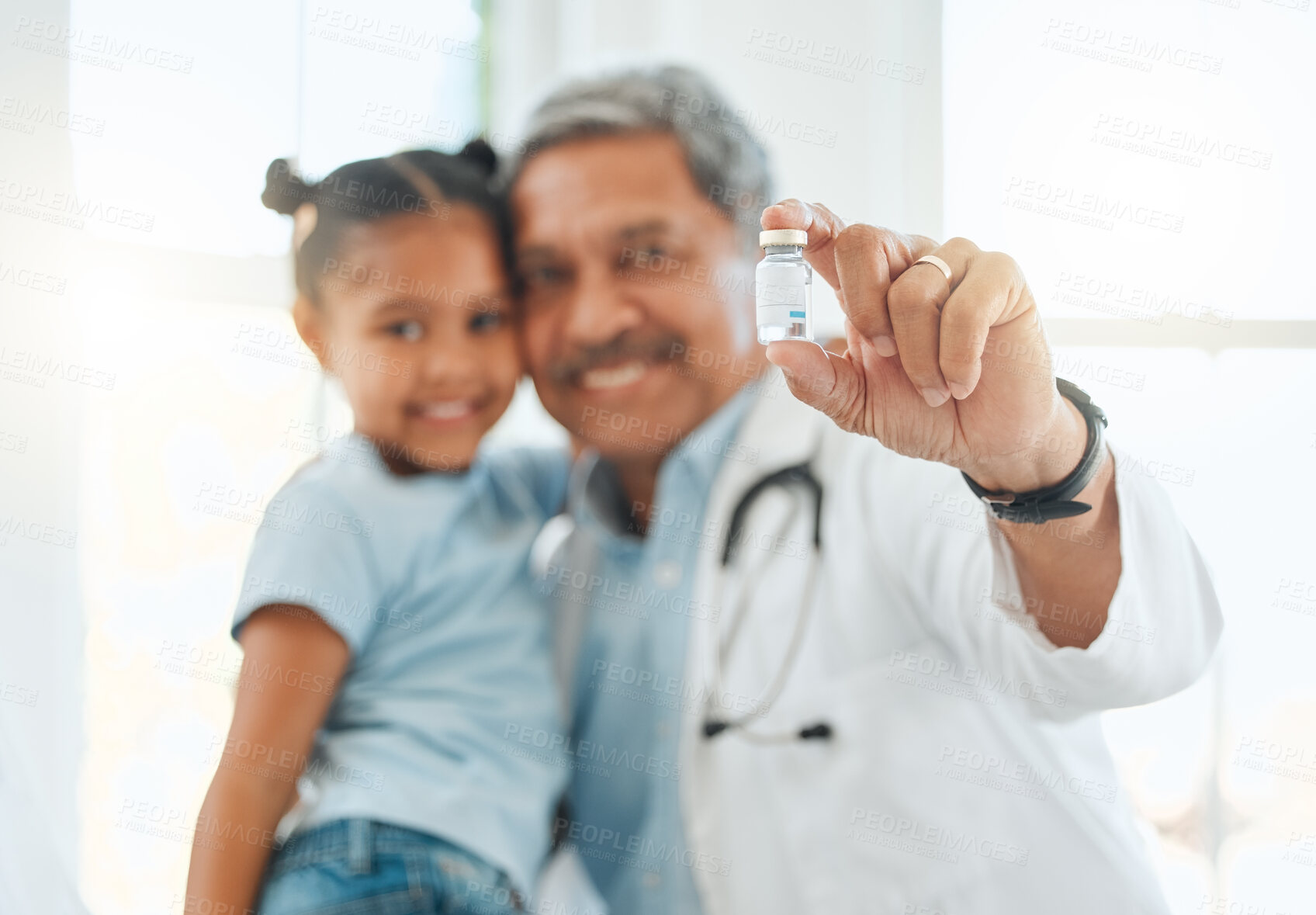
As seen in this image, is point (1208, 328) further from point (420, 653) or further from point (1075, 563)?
point (420, 653)

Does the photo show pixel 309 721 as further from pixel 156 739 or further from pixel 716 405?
pixel 716 405

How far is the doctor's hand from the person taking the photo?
0.57 m

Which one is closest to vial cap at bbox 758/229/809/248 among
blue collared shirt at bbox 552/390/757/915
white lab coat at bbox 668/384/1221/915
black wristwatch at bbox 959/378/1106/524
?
black wristwatch at bbox 959/378/1106/524

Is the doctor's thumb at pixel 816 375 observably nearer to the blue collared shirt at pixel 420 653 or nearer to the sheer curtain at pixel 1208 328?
the blue collared shirt at pixel 420 653

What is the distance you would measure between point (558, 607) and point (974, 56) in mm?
1076

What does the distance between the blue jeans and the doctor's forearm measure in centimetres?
65

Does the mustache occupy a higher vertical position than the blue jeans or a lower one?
higher

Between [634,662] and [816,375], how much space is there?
1.99 ft

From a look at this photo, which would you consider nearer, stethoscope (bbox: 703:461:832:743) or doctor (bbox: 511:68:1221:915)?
doctor (bbox: 511:68:1221:915)

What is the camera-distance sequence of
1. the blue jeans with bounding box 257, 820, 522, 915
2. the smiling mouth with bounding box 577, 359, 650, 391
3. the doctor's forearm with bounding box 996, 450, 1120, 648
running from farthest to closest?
1. the smiling mouth with bounding box 577, 359, 650, 391
2. the blue jeans with bounding box 257, 820, 522, 915
3. the doctor's forearm with bounding box 996, 450, 1120, 648

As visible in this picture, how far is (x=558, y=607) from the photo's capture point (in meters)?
1.14

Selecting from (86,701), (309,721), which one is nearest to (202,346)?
(86,701)

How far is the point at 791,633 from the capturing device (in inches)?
39.3

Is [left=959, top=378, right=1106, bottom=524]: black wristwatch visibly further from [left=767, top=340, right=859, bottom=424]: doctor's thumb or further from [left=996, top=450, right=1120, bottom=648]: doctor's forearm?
[left=767, top=340, right=859, bottom=424]: doctor's thumb
